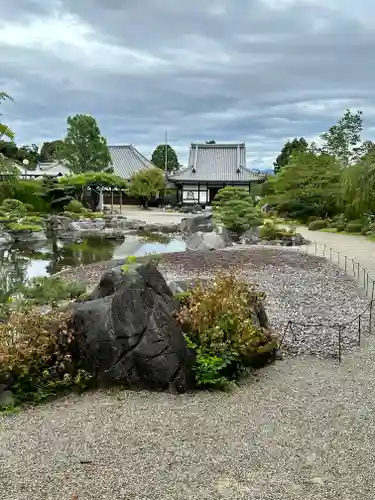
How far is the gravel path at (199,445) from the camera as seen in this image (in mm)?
3773

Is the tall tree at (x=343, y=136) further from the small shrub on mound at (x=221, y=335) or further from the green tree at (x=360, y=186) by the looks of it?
the small shrub on mound at (x=221, y=335)

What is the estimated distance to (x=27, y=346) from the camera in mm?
5539

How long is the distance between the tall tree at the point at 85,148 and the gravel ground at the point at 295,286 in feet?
88.8

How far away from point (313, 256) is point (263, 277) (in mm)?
4619

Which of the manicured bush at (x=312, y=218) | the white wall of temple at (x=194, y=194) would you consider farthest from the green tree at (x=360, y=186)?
the white wall of temple at (x=194, y=194)

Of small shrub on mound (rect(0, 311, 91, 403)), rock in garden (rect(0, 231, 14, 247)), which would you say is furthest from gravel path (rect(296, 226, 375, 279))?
rock in garden (rect(0, 231, 14, 247))

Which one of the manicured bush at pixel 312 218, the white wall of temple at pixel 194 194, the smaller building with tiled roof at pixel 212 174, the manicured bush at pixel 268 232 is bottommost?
the manicured bush at pixel 268 232

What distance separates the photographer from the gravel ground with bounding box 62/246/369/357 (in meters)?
7.66

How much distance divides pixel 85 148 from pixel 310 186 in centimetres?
2119

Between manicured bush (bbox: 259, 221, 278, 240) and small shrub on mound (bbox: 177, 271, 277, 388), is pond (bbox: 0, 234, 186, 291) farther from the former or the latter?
small shrub on mound (bbox: 177, 271, 277, 388)

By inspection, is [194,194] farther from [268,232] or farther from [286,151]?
[268,232]

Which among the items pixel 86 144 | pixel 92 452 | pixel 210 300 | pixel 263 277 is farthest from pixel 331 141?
pixel 92 452

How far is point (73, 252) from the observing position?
2133cm

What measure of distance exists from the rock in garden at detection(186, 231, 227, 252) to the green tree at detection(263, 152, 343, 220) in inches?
390
